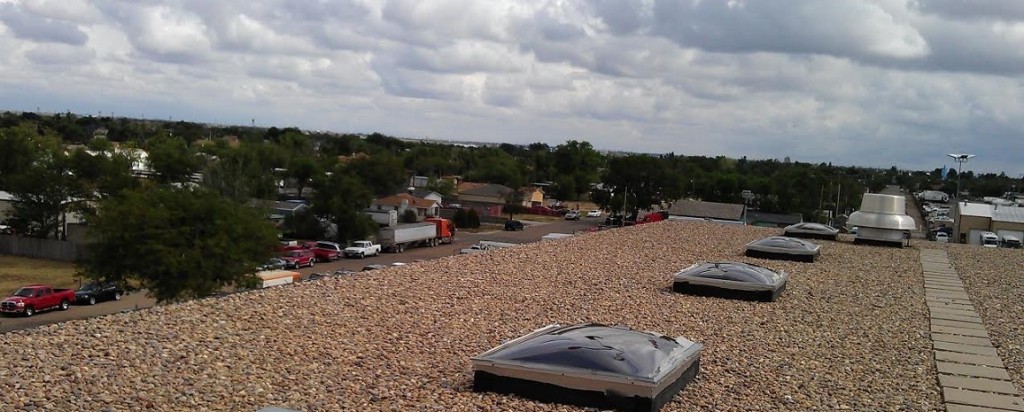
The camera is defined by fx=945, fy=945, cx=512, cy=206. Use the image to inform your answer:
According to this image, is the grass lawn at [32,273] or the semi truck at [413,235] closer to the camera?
the grass lawn at [32,273]

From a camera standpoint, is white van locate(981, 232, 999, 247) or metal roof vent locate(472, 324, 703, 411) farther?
white van locate(981, 232, 999, 247)

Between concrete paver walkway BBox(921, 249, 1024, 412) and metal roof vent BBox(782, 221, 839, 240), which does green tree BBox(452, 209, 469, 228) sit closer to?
metal roof vent BBox(782, 221, 839, 240)

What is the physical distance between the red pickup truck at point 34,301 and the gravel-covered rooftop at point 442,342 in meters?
13.0

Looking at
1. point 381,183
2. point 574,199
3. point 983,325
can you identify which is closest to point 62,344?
point 983,325

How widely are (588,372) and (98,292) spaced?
2214 centimetres

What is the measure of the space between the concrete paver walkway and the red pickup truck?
66.0 feet

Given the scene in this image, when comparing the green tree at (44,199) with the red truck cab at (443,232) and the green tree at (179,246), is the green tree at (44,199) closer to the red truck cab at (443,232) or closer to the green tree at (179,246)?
the red truck cab at (443,232)

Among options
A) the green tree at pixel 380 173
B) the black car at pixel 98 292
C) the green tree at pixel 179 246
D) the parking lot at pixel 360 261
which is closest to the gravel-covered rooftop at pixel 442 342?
the parking lot at pixel 360 261

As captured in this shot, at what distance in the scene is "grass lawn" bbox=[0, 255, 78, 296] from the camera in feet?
103

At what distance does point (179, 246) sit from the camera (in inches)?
950

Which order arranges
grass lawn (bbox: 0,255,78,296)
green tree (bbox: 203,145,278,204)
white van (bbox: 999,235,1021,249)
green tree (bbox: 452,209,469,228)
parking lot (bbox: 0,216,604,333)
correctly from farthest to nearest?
green tree (bbox: 452,209,469,228) → green tree (bbox: 203,145,278,204) → white van (bbox: 999,235,1021,249) → grass lawn (bbox: 0,255,78,296) → parking lot (bbox: 0,216,604,333)

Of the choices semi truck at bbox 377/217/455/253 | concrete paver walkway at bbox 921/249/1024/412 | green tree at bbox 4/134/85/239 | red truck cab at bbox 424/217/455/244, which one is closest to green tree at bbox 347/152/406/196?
red truck cab at bbox 424/217/455/244

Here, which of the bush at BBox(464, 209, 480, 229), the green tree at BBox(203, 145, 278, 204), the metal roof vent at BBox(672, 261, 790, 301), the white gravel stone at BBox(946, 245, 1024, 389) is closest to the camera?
the white gravel stone at BBox(946, 245, 1024, 389)

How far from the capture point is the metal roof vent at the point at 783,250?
63.0 feet
